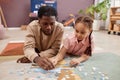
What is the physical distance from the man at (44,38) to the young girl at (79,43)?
2.9 inches

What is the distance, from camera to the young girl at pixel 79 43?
4.61ft

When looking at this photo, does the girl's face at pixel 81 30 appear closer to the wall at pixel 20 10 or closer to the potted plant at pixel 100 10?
the potted plant at pixel 100 10

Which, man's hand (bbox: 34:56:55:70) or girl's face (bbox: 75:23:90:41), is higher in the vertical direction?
girl's face (bbox: 75:23:90:41)

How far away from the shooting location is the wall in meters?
4.50

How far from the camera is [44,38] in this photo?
1.50 metres

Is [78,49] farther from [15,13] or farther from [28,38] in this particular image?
[15,13]

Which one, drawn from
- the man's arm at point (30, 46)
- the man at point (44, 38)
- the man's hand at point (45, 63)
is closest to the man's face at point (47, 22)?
the man at point (44, 38)

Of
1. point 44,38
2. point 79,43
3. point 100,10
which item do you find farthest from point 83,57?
point 100,10

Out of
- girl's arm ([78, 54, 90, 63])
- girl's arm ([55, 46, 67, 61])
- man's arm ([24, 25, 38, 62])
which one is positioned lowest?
girl's arm ([78, 54, 90, 63])

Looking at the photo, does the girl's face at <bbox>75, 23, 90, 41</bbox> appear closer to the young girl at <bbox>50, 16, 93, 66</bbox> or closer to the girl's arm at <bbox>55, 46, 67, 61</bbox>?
the young girl at <bbox>50, 16, 93, 66</bbox>

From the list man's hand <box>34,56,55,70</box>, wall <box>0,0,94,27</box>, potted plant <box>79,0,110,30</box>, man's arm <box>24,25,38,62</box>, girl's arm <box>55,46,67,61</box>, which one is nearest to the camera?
man's hand <box>34,56,55,70</box>

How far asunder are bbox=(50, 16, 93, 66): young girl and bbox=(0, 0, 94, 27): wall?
3181 mm

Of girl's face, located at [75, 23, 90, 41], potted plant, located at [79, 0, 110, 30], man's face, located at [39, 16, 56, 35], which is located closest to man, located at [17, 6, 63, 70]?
man's face, located at [39, 16, 56, 35]

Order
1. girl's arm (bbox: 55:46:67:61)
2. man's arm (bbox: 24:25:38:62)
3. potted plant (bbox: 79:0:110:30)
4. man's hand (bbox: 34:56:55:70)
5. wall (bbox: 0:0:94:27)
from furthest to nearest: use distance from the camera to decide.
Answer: wall (bbox: 0:0:94:27) → potted plant (bbox: 79:0:110:30) → girl's arm (bbox: 55:46:67:61) → man's arm (bbox: 24:25:38:62) → man's hand (bbox: 34:56:55:70)
